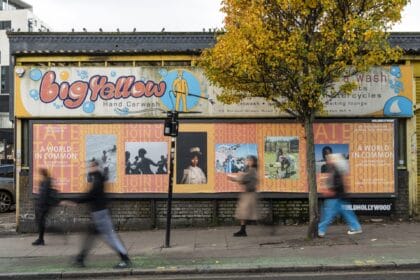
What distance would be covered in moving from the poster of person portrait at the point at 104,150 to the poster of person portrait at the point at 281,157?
3.82 m

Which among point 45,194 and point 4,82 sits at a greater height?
point 4,82

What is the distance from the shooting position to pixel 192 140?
46.0 ft

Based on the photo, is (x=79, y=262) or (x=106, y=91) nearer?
(x=79, y=262)

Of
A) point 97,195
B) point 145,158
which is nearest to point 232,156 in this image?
point 145,158

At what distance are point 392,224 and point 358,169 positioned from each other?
155 cm

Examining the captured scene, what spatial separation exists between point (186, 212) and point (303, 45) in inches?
216

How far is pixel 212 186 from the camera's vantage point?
13953mm

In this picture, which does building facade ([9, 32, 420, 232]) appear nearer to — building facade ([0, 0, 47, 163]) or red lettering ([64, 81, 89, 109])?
red lettering ([64, 81, 89, 109])

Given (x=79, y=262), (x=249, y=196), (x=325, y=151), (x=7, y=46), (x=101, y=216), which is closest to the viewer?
(x=101, y=216)

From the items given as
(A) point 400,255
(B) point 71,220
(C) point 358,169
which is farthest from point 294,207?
(B) point 71,220

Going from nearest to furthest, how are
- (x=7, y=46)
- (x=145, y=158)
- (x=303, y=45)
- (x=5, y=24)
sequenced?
(x=303, y=45) → (x=145, y=158) → (x=7, y=46) → (x=5, y=24)

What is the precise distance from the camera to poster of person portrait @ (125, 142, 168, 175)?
14039 mm

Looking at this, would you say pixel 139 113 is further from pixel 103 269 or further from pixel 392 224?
pixel 392 224

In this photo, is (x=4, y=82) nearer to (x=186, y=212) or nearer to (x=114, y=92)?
(x=114, y=92)
